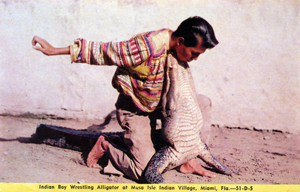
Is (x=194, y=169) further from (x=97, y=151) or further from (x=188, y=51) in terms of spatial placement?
(x=188, y=51)

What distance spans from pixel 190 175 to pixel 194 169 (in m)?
0.07

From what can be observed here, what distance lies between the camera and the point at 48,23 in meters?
3.74

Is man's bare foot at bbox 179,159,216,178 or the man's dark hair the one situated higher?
the man's dark hair

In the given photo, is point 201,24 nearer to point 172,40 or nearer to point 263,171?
point 172,40

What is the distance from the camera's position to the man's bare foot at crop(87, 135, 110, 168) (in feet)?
9.07

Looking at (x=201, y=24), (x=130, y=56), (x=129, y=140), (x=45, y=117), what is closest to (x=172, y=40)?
(x=201, y=24)

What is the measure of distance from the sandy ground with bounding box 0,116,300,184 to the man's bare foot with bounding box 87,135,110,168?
0.07 metres

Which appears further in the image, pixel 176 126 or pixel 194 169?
pixel 194 169

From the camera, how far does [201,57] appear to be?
3.78 meters

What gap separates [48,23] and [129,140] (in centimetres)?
213

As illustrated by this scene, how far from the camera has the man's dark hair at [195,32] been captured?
2223 millimetres

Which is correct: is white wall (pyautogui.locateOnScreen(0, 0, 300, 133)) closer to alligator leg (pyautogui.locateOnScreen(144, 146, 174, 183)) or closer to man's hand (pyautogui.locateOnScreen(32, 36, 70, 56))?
alligator leg (pyautogui.locateOnScreen(144, 146, 174, 183))
